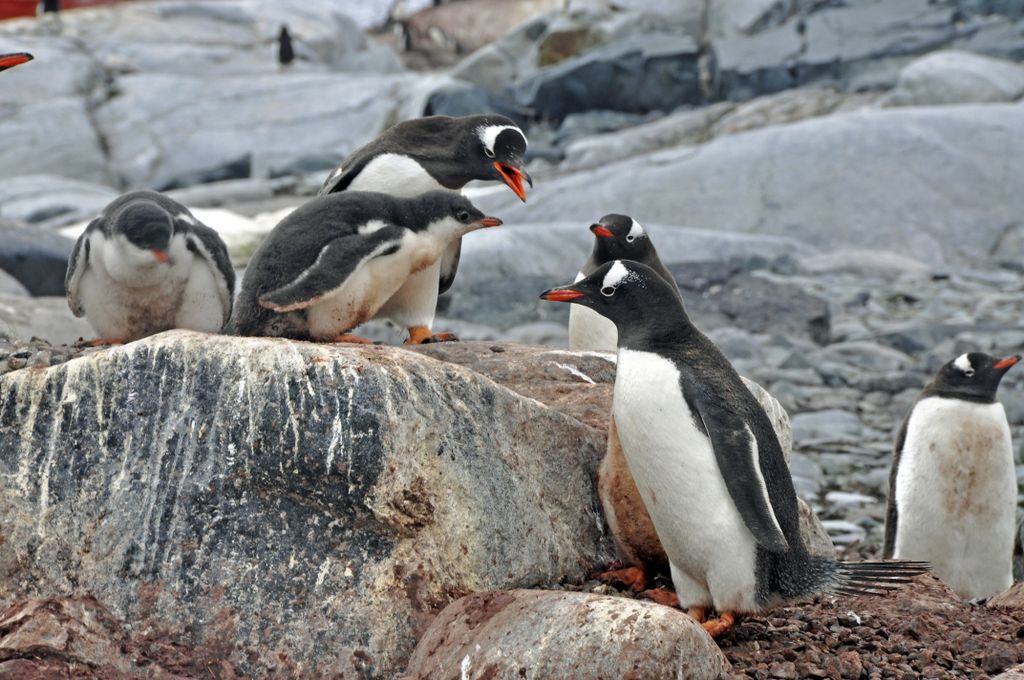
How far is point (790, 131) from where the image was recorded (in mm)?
16562

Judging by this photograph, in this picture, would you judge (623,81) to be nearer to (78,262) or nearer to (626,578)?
(78,262)

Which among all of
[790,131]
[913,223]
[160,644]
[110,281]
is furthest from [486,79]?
[160,644]

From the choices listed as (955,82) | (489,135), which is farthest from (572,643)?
(955,82)

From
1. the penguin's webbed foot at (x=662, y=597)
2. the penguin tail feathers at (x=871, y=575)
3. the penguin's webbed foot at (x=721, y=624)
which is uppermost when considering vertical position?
the penguin tail feathers at (x=871, y=575)

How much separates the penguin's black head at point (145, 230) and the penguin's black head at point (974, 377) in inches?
157

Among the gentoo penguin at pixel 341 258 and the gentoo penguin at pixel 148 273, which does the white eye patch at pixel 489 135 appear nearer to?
the gentoo penguin at pixel 341 258

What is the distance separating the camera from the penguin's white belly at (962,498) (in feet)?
21.4

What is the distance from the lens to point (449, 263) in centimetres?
570

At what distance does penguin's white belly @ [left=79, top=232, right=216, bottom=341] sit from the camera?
4.91 m

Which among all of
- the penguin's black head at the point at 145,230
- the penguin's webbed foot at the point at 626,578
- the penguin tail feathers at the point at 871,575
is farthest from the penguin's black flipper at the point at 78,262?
the penguin tail feathers at the point at 871,575

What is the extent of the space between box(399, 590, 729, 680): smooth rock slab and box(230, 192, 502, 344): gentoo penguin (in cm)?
139

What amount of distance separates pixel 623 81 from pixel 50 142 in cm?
1039

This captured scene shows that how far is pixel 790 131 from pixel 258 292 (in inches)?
518

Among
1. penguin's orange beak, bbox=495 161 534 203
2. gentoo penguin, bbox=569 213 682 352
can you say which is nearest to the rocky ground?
penguin's orange beak, bbox=495 161 534 203
